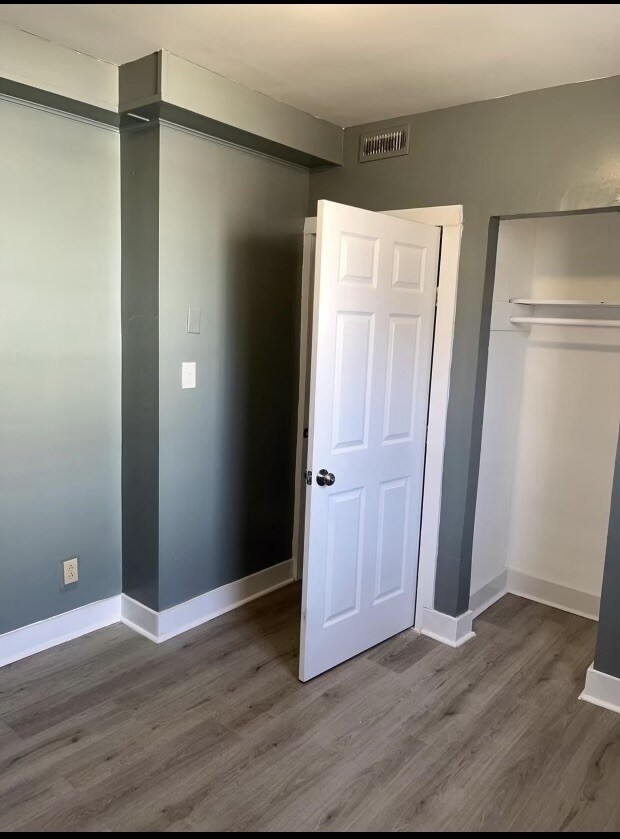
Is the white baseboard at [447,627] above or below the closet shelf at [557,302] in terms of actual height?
below

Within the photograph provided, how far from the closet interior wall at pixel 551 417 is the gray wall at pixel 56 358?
72.4 inches

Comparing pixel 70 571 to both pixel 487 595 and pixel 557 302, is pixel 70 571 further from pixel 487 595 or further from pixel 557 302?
pixel 557 302

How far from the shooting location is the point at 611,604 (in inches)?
105

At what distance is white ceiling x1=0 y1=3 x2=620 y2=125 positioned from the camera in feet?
6.83

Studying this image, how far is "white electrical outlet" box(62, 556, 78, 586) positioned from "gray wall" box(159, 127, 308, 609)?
15.4 inches

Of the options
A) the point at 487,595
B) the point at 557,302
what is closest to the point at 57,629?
the point at 487,595

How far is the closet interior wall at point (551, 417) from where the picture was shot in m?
3.30

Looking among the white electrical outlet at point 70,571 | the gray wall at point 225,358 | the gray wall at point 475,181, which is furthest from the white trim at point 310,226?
the white electrical outlet at point 70,571

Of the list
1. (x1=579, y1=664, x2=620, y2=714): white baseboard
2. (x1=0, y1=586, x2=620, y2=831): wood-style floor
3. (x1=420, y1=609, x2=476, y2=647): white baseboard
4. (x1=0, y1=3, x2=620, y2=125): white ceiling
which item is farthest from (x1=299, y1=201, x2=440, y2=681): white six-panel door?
(x1=579, y1=664, x2=620, y2=714): white baseboard

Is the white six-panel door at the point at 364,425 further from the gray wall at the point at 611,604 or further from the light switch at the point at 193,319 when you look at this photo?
the gray wall at the point at 611,604

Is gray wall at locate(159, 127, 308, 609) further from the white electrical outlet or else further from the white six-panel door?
the white six-panel door

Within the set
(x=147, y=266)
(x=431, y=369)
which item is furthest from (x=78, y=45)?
(x=431, y=369)

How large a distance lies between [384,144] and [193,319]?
49.7 inches

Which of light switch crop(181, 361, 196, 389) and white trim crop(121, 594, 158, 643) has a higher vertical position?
light switch crop(181, 361, 196, 389)
